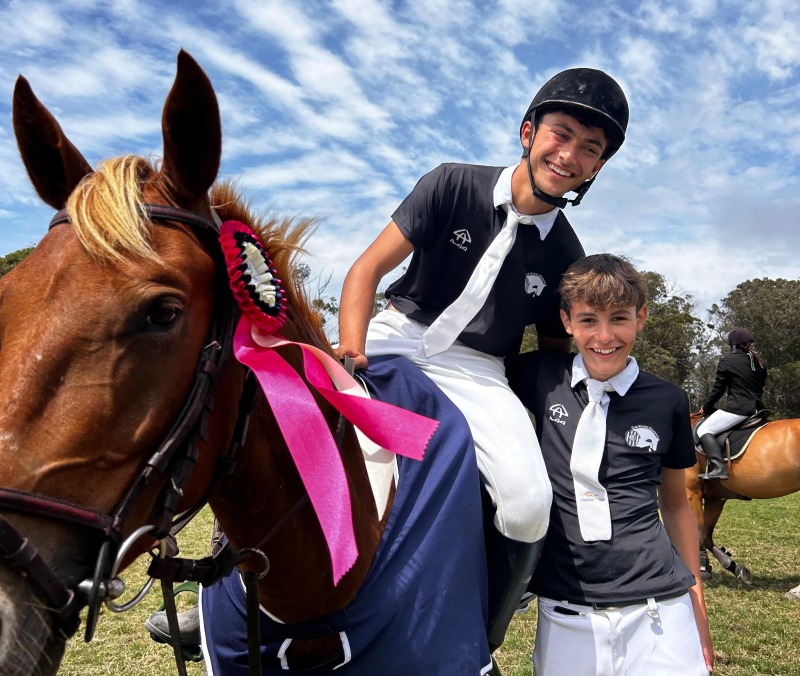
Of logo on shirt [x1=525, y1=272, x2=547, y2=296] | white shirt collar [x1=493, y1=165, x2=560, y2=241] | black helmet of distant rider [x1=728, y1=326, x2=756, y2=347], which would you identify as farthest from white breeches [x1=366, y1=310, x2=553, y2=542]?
black helmet of distant rider [x1=728, y1=326, x2=756, y2=347]

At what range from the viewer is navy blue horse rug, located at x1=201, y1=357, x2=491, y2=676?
6.14 ft

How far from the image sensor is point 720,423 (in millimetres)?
9578

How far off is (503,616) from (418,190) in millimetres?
1739

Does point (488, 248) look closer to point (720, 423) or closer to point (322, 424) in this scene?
point (322, 424)

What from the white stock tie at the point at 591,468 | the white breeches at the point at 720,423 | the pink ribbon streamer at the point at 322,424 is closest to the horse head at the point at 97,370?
the pink ribbon streamer at the point at 322,424

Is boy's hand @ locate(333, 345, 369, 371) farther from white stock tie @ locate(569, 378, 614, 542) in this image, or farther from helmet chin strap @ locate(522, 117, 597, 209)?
helmet chin strap @ locate(522, 117, 597, 209)

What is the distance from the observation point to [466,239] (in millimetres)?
2834

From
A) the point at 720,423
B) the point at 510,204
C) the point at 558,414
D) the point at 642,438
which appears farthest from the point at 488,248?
the point at 720,423

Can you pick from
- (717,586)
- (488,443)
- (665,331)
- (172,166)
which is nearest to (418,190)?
(488,443)

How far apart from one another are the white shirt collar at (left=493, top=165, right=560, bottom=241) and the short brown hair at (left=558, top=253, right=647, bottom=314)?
0.21m

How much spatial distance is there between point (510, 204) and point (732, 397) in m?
8.53

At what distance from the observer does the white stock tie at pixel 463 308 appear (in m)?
2.66

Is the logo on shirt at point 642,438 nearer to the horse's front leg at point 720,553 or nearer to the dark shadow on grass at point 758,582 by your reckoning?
the dark shadow on grass at point 758,582

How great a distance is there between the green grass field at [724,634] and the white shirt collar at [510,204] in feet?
14.0
